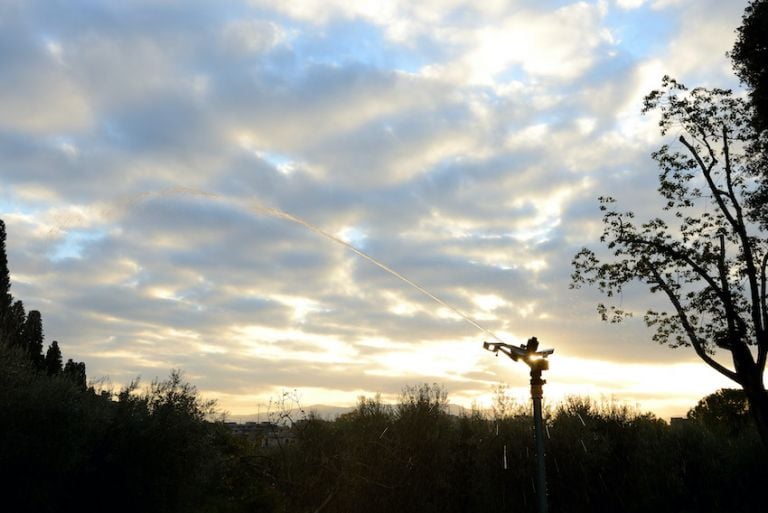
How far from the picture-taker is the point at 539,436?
11703 millimetres

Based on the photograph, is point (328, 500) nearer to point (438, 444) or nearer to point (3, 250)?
point (438, 444)

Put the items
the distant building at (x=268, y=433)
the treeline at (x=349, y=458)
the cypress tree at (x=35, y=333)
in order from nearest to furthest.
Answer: the treeline at (x=349, y=458) → the distant building at (x=268, y=433) → the cypress tree at (x=35, y=333)

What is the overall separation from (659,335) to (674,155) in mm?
7150

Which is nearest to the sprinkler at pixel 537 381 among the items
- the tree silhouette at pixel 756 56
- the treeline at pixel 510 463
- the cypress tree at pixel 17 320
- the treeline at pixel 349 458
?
the treeline at pixel 349 458

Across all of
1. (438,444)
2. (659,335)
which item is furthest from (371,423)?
(659,335)

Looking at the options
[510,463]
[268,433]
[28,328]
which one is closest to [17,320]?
[28,328]

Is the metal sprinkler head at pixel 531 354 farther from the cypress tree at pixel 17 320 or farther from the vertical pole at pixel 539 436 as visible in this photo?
the cypress tree at pixel 17 320

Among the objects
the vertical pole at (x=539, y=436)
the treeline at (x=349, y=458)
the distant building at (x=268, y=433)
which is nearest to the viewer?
the vertical pole at (x=539, y=436)

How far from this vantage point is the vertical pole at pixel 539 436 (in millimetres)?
11625

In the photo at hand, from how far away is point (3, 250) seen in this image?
35.9 meters

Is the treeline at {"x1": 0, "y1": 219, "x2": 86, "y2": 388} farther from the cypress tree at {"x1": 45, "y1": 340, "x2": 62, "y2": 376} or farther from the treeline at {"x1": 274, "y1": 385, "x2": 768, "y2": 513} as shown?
the treeline at {"x1": 274, "y1": 385, "x2": 768, "y2": 513}

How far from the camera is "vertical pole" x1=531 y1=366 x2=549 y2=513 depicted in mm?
11625

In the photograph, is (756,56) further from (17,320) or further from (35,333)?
(35,333)

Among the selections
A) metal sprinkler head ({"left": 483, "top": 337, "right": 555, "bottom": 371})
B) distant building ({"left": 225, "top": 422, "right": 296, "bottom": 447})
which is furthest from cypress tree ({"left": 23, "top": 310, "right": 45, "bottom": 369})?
metal sprinkler head ({"left": 483, "top": 337, "right": 555, "bottom": 371})
